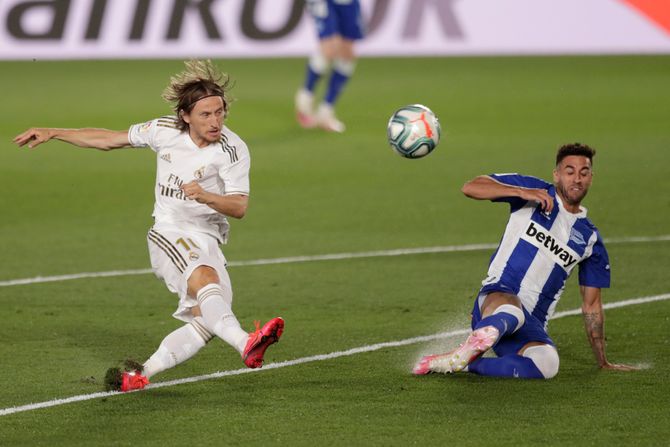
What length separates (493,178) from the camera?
26.5ft

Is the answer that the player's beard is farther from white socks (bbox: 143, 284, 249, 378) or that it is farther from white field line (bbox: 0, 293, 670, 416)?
white socks (bbox: 143, 284, 249, 378)

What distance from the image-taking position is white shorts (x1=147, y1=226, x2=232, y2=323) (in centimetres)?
777

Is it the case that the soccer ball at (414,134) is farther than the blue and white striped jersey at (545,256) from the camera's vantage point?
Yes

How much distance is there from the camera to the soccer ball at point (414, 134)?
29.4ft

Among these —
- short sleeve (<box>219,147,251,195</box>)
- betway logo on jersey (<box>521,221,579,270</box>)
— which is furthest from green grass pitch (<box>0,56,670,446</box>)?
short sleeve (<box>219,147,251,195</box>)

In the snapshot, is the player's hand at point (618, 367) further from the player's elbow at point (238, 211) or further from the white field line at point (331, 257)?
the white field line at point (331, 257)

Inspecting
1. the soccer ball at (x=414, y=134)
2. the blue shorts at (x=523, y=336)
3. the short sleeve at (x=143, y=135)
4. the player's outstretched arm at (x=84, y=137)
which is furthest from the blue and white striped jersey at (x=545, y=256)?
the player's outstretched arm at (x=84, y=137)

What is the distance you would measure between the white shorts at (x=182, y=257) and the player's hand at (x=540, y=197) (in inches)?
69.5

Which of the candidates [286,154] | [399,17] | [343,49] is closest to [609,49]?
[399,17]

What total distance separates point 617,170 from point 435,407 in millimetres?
11030

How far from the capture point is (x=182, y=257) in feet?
25.5

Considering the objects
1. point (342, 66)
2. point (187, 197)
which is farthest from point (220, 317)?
point (342, 66)

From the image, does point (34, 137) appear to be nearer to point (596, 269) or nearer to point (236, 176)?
point (236, 176)

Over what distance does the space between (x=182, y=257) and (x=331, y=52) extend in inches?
521
